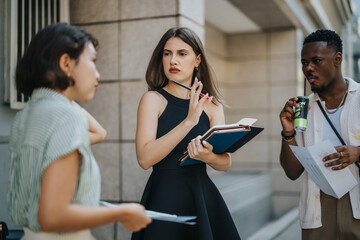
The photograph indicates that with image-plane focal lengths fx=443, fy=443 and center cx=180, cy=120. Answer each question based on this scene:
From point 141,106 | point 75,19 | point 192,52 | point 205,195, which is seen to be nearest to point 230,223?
point 205,195

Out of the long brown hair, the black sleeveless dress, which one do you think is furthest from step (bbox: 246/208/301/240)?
the long brown hair

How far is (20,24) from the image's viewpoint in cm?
379

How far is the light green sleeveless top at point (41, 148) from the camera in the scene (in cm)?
146

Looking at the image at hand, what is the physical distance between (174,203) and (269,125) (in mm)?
6887

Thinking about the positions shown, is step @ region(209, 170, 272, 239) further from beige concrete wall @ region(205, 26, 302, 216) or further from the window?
the window

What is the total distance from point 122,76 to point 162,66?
4.97 feet

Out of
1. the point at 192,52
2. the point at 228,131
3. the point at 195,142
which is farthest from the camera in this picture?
the point at 192,52

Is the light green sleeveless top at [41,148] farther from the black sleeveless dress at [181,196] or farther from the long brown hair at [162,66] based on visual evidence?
the long brown hair at [162,66]

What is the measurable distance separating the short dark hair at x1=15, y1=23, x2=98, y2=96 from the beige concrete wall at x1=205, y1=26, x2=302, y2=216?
7283mm

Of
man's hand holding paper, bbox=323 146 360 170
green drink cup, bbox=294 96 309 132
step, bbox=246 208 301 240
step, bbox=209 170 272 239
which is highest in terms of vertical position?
green drink cup, bbox=294 96 309 132

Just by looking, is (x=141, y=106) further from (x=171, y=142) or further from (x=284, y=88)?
(x=284, y=88)

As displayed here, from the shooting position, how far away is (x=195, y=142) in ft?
7.63

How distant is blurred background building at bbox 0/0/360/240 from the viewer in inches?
155

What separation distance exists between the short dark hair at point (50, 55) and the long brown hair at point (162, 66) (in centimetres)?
115
